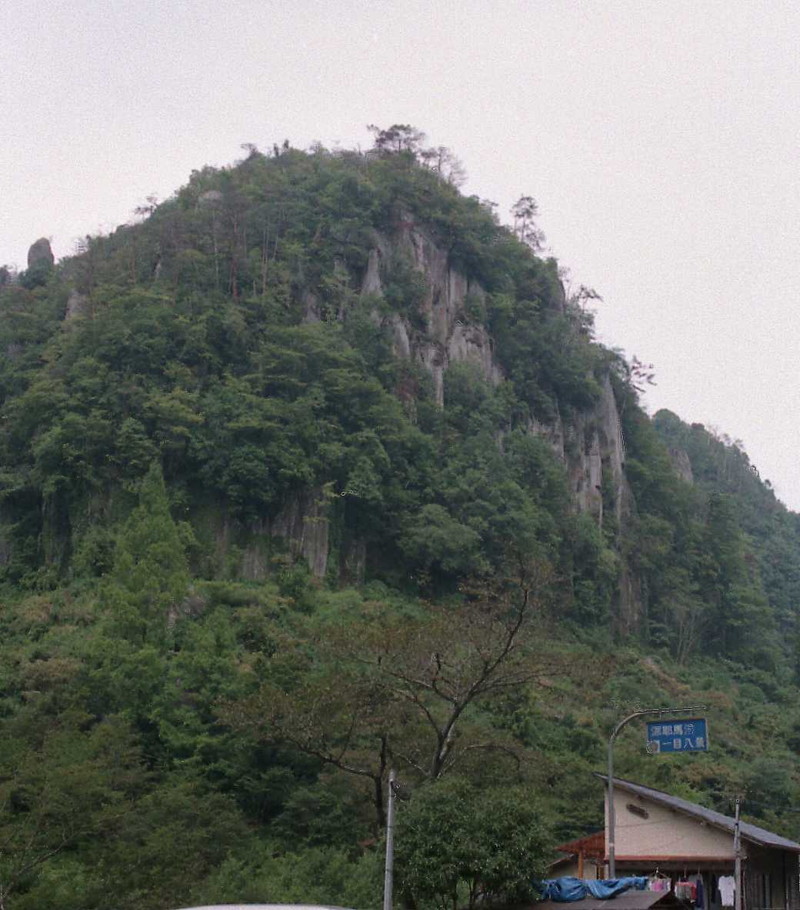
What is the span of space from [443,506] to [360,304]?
12.3 meters

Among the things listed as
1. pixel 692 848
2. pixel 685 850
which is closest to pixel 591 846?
pixel 685 850

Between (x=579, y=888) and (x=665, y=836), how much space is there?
8218 millimetres

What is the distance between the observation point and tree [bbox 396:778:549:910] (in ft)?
69.9

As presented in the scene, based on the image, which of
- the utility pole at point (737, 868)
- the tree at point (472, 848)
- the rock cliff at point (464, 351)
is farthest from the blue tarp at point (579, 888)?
the rock cliff at point (464, 351)

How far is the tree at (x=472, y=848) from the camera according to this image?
21312 mm

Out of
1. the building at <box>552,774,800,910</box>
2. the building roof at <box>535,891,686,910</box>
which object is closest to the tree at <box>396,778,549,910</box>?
the building roof at <box>535,891,686,910</box>

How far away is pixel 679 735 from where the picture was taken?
2383 centimetres

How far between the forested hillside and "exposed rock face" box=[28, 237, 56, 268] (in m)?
0.71

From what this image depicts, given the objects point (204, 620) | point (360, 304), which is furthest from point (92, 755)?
point (360, 304)

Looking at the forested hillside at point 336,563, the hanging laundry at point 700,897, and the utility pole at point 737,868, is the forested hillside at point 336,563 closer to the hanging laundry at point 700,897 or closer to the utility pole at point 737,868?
the hanging laundry at point 700,897

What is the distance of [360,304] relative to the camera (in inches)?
2539

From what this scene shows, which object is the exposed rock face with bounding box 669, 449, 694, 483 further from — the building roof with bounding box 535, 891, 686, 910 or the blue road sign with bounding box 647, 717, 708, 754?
the building roof with bounding box 535, 891, 686, 910

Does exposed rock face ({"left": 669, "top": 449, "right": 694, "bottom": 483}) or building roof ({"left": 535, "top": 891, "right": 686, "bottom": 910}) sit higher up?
exposed rock face ({"left": 669, "top": 449, "right": 694, "bottom": 483})

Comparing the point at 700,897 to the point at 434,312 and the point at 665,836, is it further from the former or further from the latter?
the point at 434,312
